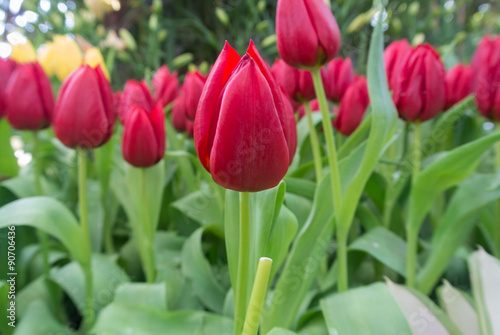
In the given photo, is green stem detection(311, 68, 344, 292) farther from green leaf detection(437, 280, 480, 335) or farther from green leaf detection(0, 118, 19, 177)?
green leaf detection(0, 118, 19, 177)

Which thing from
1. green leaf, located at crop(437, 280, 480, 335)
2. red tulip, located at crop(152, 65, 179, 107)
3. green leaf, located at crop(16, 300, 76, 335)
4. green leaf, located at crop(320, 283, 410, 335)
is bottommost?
green leaf, located at crop(16, 300, 76, 335)

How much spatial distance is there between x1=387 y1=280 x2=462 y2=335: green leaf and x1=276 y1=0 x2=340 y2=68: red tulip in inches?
10.2

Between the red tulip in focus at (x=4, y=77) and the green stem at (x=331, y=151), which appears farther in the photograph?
the red tulip in focus at (x=4, y=77)

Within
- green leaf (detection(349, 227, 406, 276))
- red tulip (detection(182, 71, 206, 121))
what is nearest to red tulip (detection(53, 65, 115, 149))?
→ red tulip (detection(182, 71, 206, 121))

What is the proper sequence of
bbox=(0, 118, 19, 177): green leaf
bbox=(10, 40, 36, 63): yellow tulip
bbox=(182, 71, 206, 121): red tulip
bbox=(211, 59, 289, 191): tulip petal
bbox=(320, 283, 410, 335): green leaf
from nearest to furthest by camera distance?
bbox=(211, 59, 289, 191): tulip petal
bbox=(320, 283, 410, 335): green leaf
bbox=(182, 71, 206, 121): red tulip
bbox=(0, 118, 19, 177): green leaf
bbox=(10, 40, 36, 63): yellow tulip

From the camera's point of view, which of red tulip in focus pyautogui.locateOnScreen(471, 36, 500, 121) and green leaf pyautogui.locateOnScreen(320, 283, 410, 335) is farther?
red tulip in focus pyautogui.locateOnScreen(471, 36, 500, 121)

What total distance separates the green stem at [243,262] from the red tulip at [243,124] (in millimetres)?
25

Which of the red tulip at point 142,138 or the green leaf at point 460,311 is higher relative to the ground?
the red tulip at point 142,138

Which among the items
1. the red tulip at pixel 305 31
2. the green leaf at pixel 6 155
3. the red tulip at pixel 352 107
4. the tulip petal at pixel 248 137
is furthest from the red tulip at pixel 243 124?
the green leaf at pixel 6 155

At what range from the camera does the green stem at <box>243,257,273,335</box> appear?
0.25 metres

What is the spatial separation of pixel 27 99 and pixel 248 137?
444mm

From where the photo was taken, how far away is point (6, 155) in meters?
0.69

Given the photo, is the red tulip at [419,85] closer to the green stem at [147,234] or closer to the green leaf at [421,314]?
the green leaf at [421,314]

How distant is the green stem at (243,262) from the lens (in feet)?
0.92
